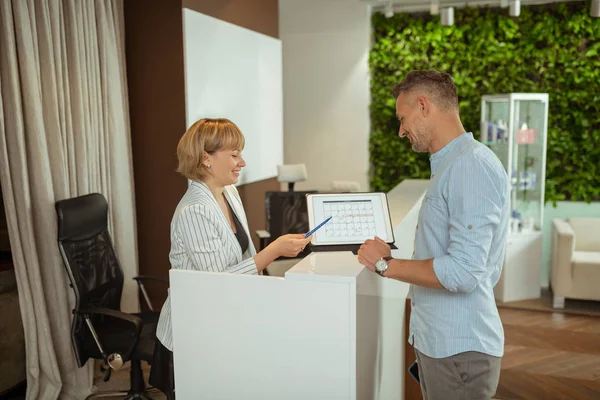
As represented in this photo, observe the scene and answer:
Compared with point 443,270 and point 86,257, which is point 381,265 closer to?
point 443,270

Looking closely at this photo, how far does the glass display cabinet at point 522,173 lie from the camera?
5469 millimetres

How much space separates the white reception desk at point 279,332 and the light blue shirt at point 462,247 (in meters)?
0.22

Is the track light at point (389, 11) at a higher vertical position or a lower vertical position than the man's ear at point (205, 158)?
higher

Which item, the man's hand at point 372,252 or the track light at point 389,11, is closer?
the man's hand at point 372,252

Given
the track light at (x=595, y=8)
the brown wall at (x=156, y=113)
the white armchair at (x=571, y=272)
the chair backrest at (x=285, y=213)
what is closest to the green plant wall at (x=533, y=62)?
the track light at (x=595, y=8)

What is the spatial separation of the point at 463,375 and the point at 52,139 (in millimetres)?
2530

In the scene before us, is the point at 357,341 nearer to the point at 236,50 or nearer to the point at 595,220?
the point at 236,50

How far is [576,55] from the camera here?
5930mm

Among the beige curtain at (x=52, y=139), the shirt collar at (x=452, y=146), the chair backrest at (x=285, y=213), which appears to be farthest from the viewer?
the chair backrest at (x=285, y=213)

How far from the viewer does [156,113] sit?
13.2 feet

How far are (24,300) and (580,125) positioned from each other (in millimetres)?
5172

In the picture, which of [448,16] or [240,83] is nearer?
[240,83]

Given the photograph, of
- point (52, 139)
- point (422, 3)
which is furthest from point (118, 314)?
point (422, 3)

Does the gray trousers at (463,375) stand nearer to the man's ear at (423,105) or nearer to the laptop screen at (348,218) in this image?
the laptop screen at (348,218)
